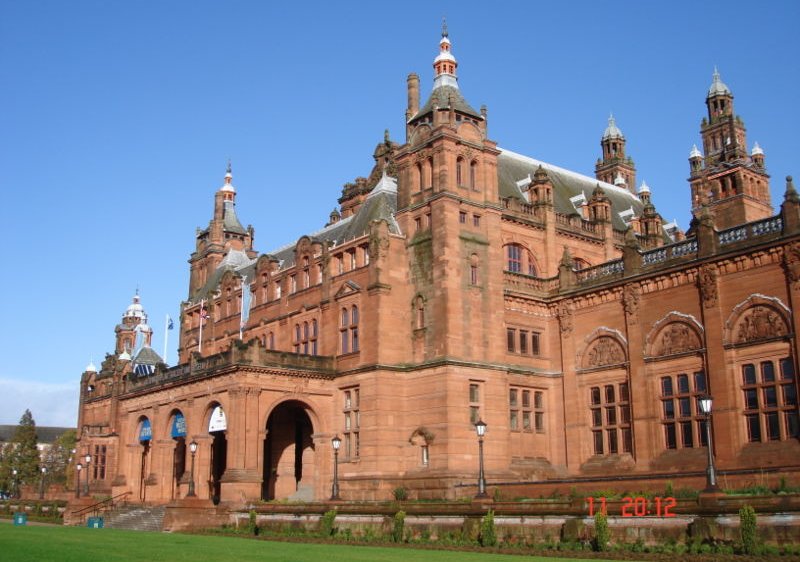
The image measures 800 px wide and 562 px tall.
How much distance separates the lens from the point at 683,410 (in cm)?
4241

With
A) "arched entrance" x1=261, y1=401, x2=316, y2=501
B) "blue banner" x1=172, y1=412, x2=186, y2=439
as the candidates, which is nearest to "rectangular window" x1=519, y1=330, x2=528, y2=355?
"arched entrance" x1=261, y1=401, x2=316, y2=501

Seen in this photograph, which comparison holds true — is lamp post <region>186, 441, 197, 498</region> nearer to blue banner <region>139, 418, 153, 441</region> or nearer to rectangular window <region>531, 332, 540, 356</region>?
blue banner <region>139, 418, 153, 441</region>

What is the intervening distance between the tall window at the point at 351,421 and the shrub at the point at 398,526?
15.9m

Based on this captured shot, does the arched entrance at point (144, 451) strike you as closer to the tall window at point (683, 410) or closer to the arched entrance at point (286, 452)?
the arched entrance at point (286, 452)

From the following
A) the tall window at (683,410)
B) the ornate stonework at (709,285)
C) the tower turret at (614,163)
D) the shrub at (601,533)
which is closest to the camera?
the shrub at (601,533)

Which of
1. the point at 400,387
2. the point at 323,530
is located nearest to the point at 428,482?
the point at 400,387

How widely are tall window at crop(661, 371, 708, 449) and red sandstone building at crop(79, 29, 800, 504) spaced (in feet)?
0.36

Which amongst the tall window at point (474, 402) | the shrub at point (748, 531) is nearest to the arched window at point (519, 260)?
the tall window at point (474, 402)

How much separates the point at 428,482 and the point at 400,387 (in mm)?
6075

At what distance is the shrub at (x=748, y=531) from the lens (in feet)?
74.1

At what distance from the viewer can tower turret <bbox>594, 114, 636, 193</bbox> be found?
238ft

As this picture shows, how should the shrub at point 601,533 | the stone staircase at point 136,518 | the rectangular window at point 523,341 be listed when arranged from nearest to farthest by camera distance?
the shrub at point 601,533 → the stone staircase at point 136,518 → the rectangular window at point 523,341
